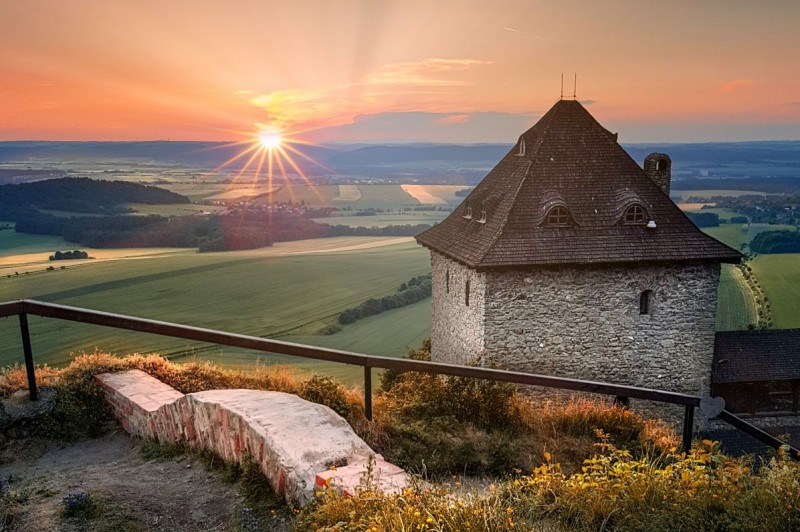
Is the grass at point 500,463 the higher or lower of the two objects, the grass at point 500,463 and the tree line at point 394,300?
the higher

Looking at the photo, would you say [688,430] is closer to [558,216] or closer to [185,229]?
[558,216]

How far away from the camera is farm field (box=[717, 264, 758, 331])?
37075 mm

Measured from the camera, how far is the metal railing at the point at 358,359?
561 centimetres

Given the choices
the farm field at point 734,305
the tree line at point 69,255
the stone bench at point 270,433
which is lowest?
the farm field at point 734,305

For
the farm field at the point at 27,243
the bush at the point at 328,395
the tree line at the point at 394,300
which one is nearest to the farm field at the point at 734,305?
the tree line at the point at 394,300

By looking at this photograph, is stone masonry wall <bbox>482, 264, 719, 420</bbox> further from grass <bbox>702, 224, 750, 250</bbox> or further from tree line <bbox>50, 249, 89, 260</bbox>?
grass <bbox>702, 224, 750, 250</bbox>

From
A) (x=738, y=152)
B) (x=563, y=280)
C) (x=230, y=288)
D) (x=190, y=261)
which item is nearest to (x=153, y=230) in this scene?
(x=190, y=261)

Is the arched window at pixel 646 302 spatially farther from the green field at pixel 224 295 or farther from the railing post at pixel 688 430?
the green field at pixel 224 295

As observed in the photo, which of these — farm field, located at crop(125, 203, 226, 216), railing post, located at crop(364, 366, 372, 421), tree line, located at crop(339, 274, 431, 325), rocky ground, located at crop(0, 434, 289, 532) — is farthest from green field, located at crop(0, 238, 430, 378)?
railing post, located at crop(364, 366, 372, 421)

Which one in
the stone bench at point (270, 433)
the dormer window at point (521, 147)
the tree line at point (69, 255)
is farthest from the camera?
the tree line at point (69, 255)

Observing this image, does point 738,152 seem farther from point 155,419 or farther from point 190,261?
point 155,419

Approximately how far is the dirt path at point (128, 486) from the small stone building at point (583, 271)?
9.57 m

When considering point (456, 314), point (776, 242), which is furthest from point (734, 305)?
point (456, 314)

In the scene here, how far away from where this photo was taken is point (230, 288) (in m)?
39.1
